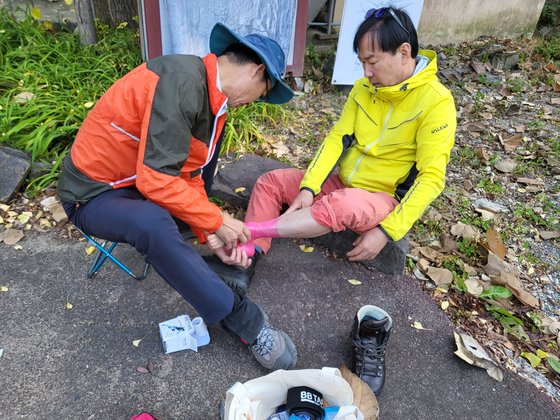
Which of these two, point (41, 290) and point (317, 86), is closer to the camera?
point (41, 290)

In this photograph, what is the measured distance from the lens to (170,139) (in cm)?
182

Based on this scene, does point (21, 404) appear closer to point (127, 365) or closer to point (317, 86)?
point (127, 365)

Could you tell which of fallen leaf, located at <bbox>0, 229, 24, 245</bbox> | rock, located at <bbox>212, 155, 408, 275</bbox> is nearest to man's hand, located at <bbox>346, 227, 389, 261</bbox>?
rock, located at <bbox>212, 155, 408, 275</bbox>

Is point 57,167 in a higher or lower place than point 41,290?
higher

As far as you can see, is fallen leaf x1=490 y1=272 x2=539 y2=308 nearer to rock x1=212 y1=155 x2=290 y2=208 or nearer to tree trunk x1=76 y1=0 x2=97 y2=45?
rock x1=212 y1=155 x2=290 y2=208

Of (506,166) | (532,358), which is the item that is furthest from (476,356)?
(506,166)

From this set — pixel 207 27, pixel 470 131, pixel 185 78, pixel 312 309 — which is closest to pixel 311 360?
pixel 312 309

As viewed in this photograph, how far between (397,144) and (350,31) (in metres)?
2.59

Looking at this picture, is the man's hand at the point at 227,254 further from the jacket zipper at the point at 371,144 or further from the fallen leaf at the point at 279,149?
the fallen leaf at the point at 279,149

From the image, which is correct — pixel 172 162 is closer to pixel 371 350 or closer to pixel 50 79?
pixel 371 350

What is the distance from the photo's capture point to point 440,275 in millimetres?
2777

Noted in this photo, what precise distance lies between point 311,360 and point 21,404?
4.46 feet

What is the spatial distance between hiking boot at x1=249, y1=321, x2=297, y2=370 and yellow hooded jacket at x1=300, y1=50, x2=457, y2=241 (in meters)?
0.82

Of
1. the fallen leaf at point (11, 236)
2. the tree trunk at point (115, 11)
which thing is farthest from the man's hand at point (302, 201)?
the tree trunk at point (115, 11)
